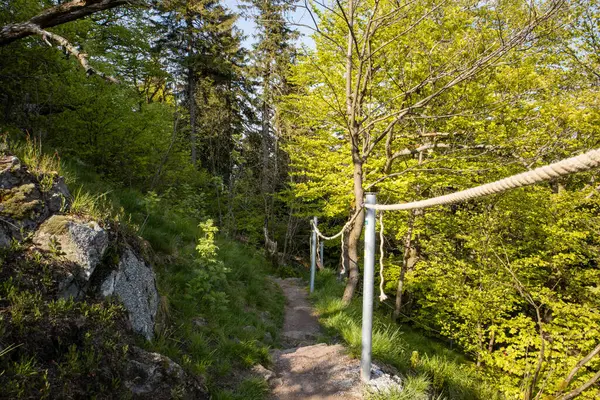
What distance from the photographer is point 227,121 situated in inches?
682

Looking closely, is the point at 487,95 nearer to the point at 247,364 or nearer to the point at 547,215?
the point at 547,215

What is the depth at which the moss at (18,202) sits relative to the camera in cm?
290

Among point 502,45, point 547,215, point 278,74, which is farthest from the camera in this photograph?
point 278,74

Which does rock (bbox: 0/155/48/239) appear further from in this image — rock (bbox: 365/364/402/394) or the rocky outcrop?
rock (bbox: 365/364/402/394)

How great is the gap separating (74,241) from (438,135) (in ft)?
20.7

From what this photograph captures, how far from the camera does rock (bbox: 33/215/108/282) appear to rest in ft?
9.53

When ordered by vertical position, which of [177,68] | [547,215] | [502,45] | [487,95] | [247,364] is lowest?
[247,364]

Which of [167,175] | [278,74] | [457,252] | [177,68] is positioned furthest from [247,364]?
[177,68]

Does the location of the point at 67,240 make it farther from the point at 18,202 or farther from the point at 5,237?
the point at 18,202

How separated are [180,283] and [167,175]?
5588 mm

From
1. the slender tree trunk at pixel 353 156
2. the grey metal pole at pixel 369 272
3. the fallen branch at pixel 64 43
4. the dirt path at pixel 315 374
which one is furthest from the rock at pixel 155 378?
the slender tree trunk at pixel 353 156

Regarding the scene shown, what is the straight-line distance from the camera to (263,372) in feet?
13.1

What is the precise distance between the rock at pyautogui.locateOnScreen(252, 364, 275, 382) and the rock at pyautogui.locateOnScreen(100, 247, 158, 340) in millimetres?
1405

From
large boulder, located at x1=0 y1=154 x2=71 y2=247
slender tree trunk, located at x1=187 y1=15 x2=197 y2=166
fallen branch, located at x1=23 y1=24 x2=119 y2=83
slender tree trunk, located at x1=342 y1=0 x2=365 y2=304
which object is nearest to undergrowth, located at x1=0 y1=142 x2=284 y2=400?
large boulder, located at x1=0 y1=154 x2=71 y2=247
